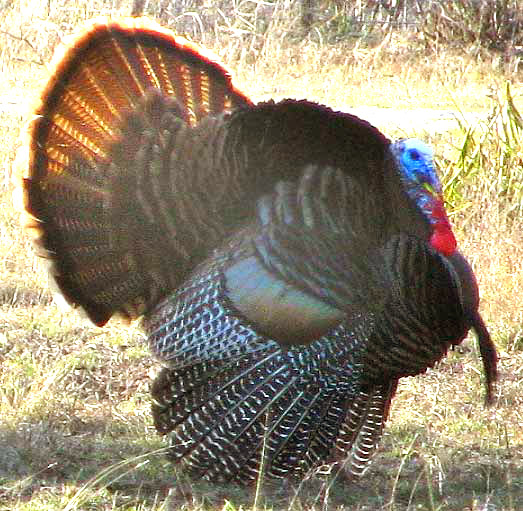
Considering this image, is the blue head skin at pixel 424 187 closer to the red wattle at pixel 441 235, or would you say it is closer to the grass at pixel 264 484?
the red wattle at pixel 441 235

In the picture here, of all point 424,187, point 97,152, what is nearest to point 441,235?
point 424,187

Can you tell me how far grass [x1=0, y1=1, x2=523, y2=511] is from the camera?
342 centimetres

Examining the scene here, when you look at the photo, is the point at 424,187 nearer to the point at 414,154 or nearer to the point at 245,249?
the point at 414,154

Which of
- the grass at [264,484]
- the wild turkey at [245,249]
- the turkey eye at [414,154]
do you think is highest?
the turkey eye at [414,154]

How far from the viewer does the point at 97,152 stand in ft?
11.8

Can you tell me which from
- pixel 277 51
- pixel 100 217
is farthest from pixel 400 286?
pixel 277 51

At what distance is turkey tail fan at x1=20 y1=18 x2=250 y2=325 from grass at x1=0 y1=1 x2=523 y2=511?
0.62 feet

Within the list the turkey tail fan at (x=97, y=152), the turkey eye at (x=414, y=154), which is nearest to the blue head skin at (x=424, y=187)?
the turkey eye at (x=414, y=154)

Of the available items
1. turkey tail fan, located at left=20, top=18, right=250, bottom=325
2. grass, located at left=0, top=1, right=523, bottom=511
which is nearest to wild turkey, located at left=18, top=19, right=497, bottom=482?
turkey tail fan, located at left=20, top=18, right=250, bottom=325

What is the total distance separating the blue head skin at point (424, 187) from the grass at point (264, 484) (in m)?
0.66

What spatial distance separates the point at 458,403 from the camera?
419 cm

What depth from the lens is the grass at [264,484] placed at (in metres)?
3.42

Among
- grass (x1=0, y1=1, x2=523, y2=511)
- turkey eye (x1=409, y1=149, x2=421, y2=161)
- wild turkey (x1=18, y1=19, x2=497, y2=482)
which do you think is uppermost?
turkey eye (x1=409, y1=149, x2=421, y2=161)

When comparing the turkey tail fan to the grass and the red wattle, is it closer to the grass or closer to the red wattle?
the grass
